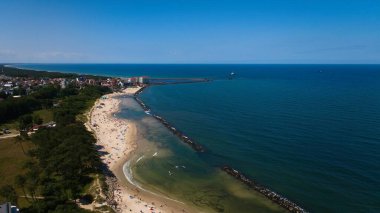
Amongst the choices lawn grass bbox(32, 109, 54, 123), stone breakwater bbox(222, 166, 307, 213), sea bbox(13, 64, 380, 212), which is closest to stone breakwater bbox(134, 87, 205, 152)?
sea bbox(13, 64, 380, 212)

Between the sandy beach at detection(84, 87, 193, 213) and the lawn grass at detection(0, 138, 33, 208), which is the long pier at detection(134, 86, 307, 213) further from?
the lawn grass at detection(0, 138, 33, 208)

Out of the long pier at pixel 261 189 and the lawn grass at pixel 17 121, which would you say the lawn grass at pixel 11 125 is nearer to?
the lawn grass at pixel 17 121

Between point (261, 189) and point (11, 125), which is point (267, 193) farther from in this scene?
point (11, 125)

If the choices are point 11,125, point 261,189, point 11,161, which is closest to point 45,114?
point 11,125

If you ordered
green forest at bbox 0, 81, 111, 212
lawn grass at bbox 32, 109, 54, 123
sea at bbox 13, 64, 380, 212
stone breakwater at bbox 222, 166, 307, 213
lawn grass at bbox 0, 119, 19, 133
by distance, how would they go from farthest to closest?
lawn grass at bbox 32, 109, 54, 123, lawn grass at bbox 0, 119, 19, 133, sea at bbox 13, 64, 380, 212, stone breakwater at bbox 222, 166, 307, 213, green forest at bbox 0, 81, 111, 212

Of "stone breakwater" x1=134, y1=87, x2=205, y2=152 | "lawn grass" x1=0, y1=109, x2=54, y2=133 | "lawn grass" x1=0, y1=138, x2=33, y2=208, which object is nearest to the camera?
"lawn grass" x1=0, y1=138, x2=33, y2=208

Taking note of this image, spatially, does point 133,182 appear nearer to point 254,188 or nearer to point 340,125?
point 254,188
